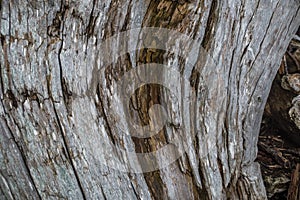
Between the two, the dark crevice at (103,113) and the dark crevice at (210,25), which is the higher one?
the dark crevice at (210,25)

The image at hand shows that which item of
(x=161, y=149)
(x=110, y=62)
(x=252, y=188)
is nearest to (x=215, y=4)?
(x=110, y=62)

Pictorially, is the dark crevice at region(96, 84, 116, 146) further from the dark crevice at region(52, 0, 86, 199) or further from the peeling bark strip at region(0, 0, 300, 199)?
the dark crevice at region(52, 0, 86, 199)

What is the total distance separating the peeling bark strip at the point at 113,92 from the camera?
5.21 feet

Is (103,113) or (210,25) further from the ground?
(210,25)

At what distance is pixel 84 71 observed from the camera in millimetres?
1639

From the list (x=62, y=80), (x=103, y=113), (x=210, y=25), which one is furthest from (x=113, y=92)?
(x=210, y=25)

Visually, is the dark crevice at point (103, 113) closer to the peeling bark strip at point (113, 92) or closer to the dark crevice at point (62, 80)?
the peeling bark strip at point (113, 92)

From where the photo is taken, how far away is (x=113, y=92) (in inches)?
67.6

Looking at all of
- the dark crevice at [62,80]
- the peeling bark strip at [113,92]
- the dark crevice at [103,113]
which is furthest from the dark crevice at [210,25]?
the dark crevice at [62,80]

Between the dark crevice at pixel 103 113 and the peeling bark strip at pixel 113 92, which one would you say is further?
the dark crevice at pixel 103 113

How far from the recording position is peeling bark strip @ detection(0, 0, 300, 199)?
159cm

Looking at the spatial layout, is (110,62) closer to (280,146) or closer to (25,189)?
(25,189)

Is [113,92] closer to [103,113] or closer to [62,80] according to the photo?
[103,113]

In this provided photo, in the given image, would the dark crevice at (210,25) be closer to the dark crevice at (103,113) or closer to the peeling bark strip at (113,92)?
the peeling bark strip at (113,92)
